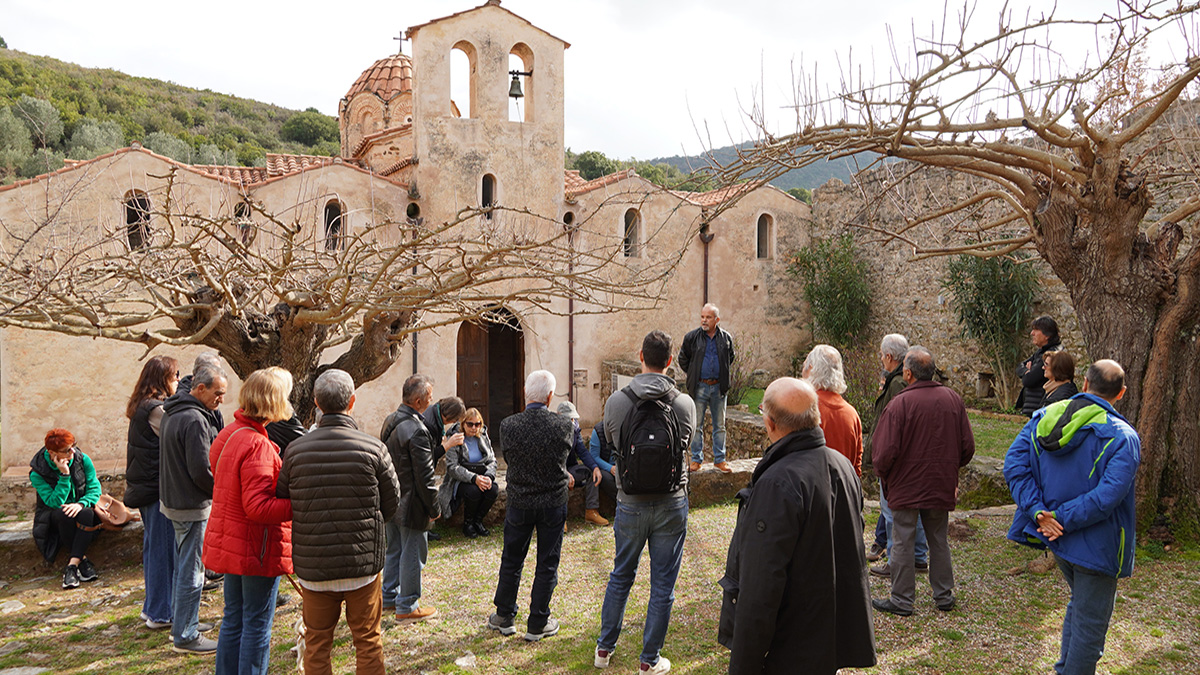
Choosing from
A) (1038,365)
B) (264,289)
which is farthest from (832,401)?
(264,289)

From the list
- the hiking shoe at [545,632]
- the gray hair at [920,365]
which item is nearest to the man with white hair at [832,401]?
the gray hair at [920,365]

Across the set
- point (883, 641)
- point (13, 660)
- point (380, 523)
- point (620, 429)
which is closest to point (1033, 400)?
point (883, 641)

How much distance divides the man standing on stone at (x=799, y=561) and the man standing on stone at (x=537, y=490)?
70.7 inches

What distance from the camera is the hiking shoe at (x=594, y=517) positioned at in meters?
7.13

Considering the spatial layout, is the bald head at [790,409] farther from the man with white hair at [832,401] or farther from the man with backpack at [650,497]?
the man with white hair at [832,401]

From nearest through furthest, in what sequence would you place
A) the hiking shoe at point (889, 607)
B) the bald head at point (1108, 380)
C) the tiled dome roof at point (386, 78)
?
the bald head at point (1108, 380), the hiking shoe at point (889, 607), the tiled dome roof at point (386, 78)

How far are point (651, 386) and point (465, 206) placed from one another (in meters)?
9.76

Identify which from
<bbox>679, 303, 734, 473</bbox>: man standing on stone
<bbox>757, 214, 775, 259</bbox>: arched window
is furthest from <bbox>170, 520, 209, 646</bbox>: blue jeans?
<bbox>757, 214, 775, 259</bbox>: arched window

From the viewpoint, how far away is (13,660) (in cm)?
435

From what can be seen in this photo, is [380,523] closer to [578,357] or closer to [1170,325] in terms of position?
[1170,325]

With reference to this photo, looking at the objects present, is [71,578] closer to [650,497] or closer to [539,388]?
[539,388]

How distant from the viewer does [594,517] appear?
7.14m

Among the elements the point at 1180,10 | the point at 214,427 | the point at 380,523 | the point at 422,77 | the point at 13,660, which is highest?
the point at 422,77

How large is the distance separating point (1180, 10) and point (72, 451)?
8.63 meters
